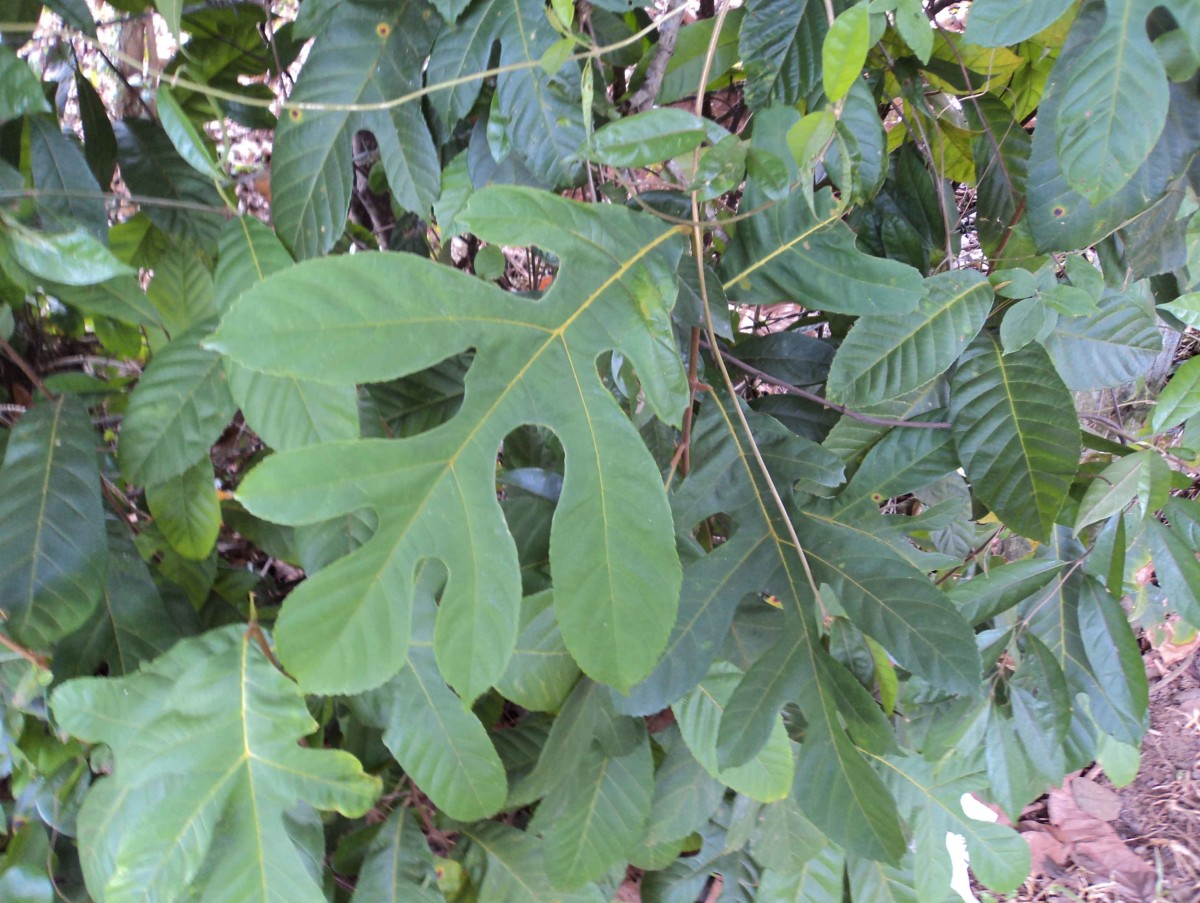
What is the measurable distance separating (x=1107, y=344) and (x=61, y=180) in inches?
38.6

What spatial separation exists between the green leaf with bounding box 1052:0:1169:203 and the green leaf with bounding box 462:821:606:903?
0.86 meters

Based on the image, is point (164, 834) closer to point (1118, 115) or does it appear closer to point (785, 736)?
point (785, 736)

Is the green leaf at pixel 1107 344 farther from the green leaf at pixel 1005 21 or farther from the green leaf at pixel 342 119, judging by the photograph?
the green leaf at pixel 342 119

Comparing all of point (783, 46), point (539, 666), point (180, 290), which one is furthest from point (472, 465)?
point (180, 290)

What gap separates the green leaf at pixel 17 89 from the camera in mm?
547

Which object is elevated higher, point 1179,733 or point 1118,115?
point 1118,115

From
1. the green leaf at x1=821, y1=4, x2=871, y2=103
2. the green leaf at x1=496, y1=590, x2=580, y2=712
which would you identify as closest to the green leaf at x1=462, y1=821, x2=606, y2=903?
the green leaf at x1=496, y1=590, x2=580, y2=712

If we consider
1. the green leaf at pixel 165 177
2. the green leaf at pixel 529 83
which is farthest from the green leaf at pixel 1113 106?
the green leaf at pixel 165 177

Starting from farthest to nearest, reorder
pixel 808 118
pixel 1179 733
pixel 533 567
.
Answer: pixel 1179 733 → pixel 533 567 → pixel 808 118

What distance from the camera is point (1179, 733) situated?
1773mm

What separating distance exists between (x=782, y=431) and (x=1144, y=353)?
1.11 feet

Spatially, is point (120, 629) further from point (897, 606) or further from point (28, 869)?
point (897, 606)

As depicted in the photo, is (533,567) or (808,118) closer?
(808,118)

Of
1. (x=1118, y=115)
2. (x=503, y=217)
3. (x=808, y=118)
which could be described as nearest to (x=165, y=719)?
(x=503, y=217)
